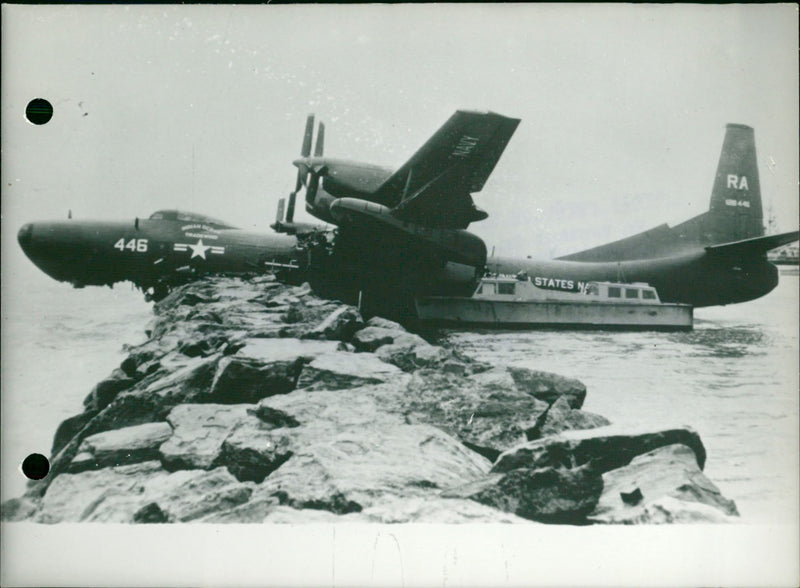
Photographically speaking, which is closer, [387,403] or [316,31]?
[387,403]

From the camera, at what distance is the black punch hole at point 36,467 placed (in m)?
3.91

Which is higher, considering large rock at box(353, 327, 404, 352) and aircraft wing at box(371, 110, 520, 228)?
aircraft wing at box(371, 110, 520, 228)

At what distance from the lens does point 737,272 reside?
4.94 m

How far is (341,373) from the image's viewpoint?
4086 mm

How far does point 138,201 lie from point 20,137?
0.86 meters

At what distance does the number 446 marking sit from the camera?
4.94 metres

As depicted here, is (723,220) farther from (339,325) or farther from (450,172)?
(339,325)

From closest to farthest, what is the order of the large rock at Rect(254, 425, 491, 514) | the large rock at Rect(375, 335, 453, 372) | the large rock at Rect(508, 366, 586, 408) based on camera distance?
the large rock at Rect(254, 425, 491, 514) → the large rock at Rect(508, 366, 586, 408) → the large rock at Rect(375, 335, 453, 372)

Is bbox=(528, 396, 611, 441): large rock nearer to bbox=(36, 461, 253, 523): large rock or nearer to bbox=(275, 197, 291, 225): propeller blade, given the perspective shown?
bbox=(36, 461, 253, 523): large rock

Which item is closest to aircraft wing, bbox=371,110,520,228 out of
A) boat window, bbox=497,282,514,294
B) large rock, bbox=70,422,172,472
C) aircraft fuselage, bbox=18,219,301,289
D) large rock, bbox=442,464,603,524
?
boat window, bbox=497,282,514,294

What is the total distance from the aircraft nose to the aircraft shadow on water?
24 centimetres

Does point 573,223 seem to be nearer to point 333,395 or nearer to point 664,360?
point 664,360

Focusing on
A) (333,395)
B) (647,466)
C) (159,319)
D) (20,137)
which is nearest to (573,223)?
(647,466)

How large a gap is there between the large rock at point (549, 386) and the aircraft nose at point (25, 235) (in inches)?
143
